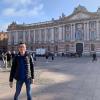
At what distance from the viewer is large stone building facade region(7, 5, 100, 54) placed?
270 feet

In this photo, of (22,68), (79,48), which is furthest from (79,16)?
(22,68)

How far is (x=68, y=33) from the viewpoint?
89.1 metres

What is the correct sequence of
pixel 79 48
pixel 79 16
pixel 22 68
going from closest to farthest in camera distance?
pixel 22 68 < pixel 79 48 < pixel 79 16

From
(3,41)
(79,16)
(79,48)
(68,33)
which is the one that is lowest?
(79,48)

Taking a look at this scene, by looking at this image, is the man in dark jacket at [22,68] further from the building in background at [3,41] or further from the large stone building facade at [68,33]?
the building in background at [3,41]

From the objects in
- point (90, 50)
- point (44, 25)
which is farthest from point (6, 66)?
point (44, 25)

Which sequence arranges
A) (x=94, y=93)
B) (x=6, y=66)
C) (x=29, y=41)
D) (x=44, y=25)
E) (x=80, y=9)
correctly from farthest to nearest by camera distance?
(x=29, y=41) → (x=44, y=25) → (x=80, y=9) → (x=6, y=66) → (x=94, y=93)

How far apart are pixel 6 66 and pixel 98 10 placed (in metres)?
61.5

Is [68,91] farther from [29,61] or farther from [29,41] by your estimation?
[29,41]

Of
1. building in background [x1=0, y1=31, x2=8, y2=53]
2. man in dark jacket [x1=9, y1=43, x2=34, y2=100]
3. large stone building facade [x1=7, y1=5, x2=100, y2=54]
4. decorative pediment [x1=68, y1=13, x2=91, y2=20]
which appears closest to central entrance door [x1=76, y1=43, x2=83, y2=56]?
large stone building facade [x1=7, y1=5, x2=100, y2=54]

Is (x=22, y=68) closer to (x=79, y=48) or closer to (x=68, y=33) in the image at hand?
(x=79, y=48)

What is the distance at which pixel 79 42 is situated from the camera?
277ft

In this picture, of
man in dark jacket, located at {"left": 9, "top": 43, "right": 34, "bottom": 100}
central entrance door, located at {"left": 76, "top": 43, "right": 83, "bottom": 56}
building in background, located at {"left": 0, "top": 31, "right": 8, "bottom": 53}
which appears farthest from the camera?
building in background, located at {"left": 0, "top": 31, "right": 8, "bottom": 53}

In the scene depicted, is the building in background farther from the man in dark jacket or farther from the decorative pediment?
the man in dark jacket
